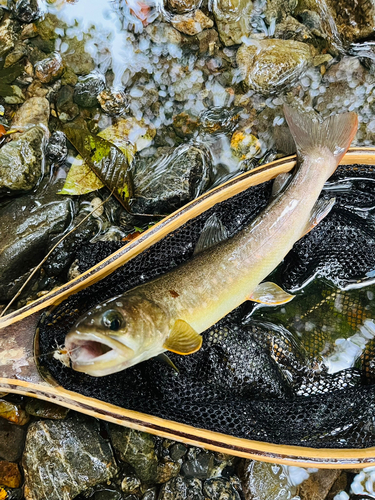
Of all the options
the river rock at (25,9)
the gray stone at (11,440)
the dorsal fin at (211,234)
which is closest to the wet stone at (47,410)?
the gray stone at (11,440)

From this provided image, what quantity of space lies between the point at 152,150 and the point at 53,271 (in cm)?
136

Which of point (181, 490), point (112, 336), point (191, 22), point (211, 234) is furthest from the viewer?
point (191, 22)

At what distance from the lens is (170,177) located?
125 inches

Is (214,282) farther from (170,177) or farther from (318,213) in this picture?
(170,177)

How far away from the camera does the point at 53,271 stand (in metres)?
3.09

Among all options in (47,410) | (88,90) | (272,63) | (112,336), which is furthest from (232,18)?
(47,410)

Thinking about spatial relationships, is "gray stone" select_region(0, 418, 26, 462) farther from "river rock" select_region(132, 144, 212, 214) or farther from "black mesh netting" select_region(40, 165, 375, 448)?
"river rock" select_region(132, 144, 212, 214)

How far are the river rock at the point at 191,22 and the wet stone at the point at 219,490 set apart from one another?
12.6 ft

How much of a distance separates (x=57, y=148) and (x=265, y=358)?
2.40 meters

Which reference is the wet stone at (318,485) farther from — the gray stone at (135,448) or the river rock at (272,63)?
the river rock at (272,63)

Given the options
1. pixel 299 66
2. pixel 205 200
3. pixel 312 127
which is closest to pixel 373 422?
pixel 205 200

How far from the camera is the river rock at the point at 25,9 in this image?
3357 mm

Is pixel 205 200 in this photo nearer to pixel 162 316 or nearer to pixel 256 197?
pixel 256 197

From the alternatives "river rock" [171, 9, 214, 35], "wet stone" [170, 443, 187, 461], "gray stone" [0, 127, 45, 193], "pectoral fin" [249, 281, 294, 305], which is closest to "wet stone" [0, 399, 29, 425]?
"wet stone" [170, 443, 187, 461]
